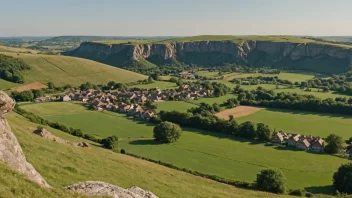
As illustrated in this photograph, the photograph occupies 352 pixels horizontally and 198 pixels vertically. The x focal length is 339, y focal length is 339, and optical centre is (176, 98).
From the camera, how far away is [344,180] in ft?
160

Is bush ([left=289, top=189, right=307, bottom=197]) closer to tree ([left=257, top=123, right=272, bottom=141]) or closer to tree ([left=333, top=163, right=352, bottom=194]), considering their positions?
tree ([left=333, top=163, right=352, bottom=194])

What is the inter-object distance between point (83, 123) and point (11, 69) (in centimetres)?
7658

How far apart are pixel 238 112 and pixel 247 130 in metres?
28.2

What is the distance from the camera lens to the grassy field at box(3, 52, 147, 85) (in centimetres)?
15475

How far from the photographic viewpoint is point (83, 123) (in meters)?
89.3

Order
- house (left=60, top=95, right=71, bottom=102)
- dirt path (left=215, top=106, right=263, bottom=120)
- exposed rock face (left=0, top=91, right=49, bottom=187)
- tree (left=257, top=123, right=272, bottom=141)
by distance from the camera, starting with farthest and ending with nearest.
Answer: house (left=60, top=95, right=71, bottom=102)
dirt path (left=215, top=106, right=263, bottom=120)
tree (left=257, top=123, right=272, bottom=141)
exposed rock face (left=0, top=91, right=49, bottom=187)

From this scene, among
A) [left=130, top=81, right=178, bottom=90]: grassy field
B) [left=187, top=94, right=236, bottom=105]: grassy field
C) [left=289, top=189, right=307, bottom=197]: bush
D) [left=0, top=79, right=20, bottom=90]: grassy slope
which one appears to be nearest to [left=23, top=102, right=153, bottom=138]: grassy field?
[left=187, top=94, right=236, bottom=105]: grassy field

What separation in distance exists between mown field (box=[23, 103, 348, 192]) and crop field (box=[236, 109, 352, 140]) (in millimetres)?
18765

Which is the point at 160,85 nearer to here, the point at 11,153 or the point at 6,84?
the point at 6,84

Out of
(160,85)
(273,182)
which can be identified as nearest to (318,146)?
(273,182)

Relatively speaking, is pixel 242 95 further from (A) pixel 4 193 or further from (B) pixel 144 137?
(A) pixel 4 193

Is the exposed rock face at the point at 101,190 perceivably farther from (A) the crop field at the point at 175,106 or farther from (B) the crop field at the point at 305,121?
(A) the crop field at the point at 175,106

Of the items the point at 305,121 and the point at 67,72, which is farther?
the point at 67,72

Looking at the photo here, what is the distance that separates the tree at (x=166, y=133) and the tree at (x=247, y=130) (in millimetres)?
15132
